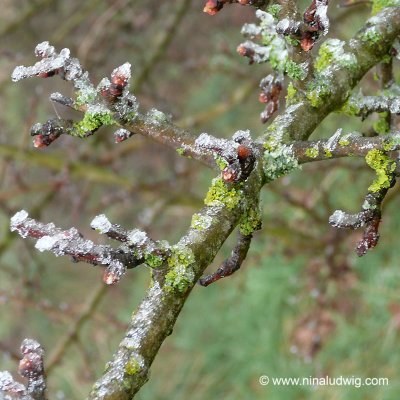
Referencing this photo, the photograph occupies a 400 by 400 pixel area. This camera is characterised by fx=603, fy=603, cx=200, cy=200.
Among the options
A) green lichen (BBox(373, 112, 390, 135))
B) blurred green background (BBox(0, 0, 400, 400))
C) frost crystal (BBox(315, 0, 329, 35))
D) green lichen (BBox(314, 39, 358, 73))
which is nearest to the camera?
frost crystal (BBox(315, 0, 329, 35))

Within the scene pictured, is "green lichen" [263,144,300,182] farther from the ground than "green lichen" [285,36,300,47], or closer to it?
closer to it

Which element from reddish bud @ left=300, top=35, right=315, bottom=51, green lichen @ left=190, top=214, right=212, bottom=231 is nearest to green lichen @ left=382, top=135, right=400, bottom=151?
reddish bud @ left=300, top=35, right=315, bottom=51

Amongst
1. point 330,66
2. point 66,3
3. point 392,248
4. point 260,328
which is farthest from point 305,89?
point 66,3

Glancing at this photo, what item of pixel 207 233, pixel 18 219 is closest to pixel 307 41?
pixel 207 233

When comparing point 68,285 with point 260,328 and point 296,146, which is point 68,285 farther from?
point 296,146

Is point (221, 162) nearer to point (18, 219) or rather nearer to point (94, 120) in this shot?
point (94, 120)

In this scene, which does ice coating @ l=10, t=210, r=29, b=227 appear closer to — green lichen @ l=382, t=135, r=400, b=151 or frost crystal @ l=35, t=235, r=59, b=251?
frost crystal @ l=35, t=235, r=59, b=251


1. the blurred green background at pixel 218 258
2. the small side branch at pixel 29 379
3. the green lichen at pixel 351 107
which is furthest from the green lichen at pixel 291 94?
the blurred green background at pixel 218 258
